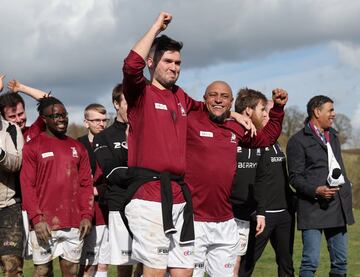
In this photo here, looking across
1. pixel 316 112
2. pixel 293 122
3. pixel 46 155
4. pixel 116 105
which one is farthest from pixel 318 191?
pixel 293 122

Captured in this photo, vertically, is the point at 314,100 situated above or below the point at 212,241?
above

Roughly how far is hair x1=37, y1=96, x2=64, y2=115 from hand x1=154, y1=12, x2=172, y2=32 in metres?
2.33

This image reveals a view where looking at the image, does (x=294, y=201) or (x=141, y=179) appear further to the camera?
(x=294, y=201)

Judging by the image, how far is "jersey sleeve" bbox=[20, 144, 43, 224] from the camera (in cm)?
671

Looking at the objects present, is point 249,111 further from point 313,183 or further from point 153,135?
point 153,135

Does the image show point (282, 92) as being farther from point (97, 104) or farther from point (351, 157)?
point (351, 157)

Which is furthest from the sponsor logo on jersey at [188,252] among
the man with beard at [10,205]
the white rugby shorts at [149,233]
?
the man with beard at [10,205]

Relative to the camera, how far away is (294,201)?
8305mm

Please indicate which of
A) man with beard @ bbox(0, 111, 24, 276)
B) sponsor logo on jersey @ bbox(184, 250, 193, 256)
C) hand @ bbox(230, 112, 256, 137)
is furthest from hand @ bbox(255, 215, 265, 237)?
man with beard @ bbox(0, 111, 24, 276)

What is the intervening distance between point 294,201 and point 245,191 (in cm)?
72

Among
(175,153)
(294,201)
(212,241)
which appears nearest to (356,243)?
(294,201)

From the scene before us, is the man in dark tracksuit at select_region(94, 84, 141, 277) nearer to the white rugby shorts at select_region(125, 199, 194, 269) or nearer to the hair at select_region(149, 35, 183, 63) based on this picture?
the white rugby shorts at select_region(125, 199, 194, 269)

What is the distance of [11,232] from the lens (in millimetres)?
6742

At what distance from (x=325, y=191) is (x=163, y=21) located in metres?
3.48
